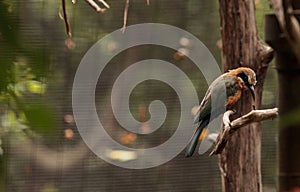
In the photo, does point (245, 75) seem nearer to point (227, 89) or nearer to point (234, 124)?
point (227, 89)

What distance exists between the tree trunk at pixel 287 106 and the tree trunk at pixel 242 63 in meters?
0.56

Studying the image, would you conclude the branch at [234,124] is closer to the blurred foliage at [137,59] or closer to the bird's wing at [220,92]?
the bird's wing at [220,92]

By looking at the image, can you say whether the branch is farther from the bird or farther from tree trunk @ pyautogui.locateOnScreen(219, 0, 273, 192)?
tree trunk @ pyautogui.locateOnScreen(219, 0, 273, 192)

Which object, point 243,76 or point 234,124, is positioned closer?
point 234,124

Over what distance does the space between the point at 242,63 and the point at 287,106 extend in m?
0.67

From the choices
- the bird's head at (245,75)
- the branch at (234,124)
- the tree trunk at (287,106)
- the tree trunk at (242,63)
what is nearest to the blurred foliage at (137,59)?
the tree trunk at (242,63)

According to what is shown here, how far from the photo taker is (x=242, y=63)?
959 millimetres

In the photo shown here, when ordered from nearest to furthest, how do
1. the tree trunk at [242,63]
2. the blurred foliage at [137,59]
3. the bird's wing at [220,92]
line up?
the bird's wing at [220,92]
the tree trunk at [242,63]
the blurred foliage at [137,59]

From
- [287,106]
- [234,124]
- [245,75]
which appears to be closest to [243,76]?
[245,75]

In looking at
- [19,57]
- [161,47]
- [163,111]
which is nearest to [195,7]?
[161,47]

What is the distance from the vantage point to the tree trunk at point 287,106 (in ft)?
0.96

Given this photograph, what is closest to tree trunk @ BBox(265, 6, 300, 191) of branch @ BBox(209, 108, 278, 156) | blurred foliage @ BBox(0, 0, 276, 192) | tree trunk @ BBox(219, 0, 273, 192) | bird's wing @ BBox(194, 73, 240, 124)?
branch @ BBox(209, 108, 278, 156)

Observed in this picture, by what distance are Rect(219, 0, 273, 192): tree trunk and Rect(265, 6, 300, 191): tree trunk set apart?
557 millimetres

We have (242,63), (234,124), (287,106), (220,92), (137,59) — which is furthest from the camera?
(137,59)
